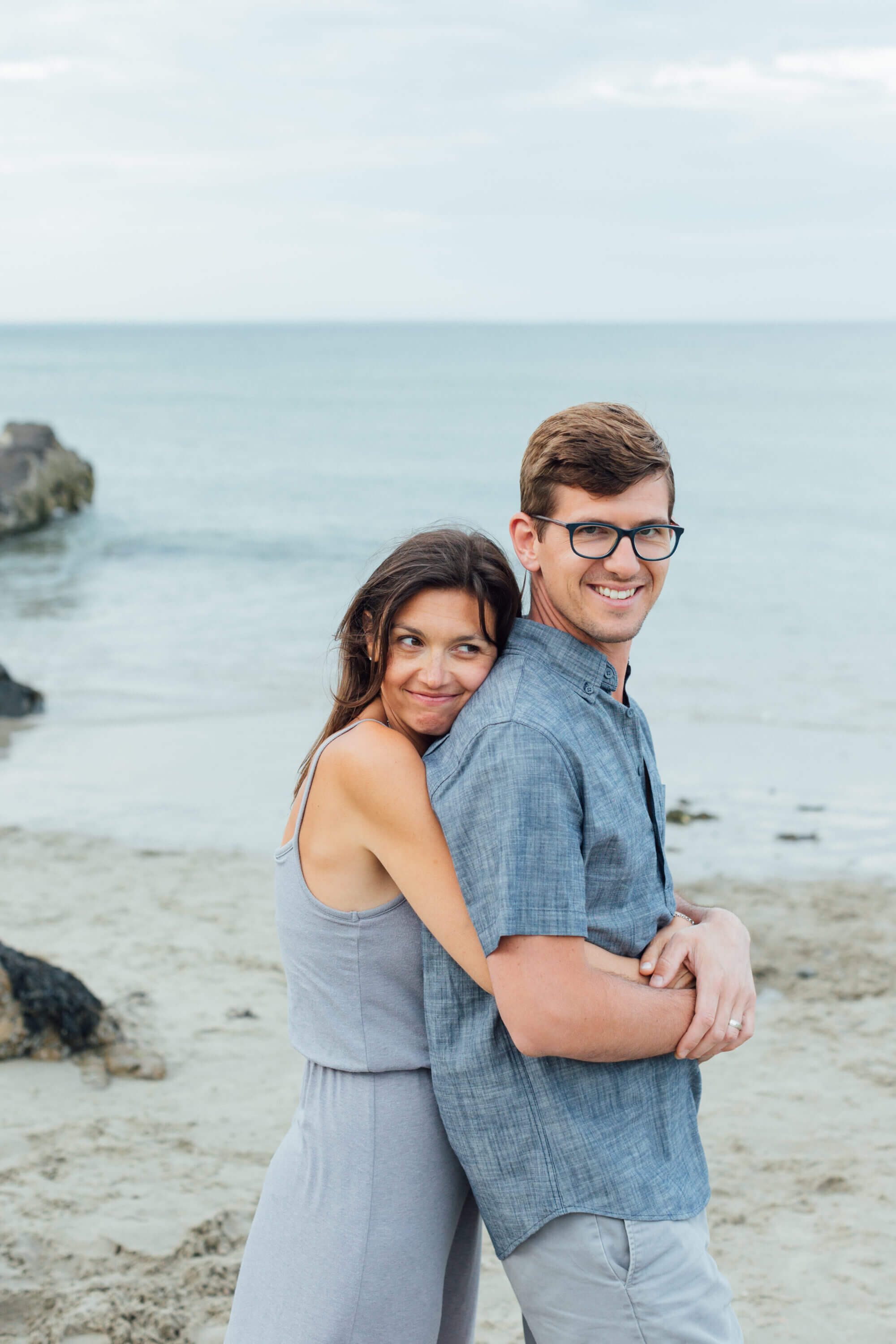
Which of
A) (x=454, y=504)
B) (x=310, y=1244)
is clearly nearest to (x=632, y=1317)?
(x=310, y=1244)

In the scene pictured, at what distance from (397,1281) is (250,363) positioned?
12255cm

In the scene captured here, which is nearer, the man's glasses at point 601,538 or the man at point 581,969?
the man at point 581,969

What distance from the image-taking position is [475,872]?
2.09 m

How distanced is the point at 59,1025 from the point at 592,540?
3.80m

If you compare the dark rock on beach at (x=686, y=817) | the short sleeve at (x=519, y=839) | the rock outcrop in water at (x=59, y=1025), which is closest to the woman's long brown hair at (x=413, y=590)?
the short sleeve at (x=519, y=839)

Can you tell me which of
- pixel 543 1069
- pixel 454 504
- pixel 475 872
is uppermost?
pixel 475 872

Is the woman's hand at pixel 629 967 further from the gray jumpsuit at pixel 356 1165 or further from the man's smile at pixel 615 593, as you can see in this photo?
the man's smile at pixel 615 593

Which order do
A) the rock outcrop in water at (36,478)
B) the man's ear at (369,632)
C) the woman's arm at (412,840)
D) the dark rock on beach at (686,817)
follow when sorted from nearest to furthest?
1. the woman's arm at (412,840)
2. the man's ear at (369,632)
3. the dark rock on beach at (686,817)
4. the rock outcrop in water at (36,478)

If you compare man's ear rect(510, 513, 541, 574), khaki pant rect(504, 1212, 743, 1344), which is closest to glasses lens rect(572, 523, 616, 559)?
man's ear rect(510, 513, 541, 574)

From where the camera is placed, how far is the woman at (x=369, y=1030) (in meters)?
2.23

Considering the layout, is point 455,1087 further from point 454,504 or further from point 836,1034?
point 454,504

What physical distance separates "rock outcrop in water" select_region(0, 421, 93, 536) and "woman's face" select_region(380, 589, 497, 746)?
25.1 meters

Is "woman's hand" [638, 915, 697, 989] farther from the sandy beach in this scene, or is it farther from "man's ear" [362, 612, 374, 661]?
the sandy beach

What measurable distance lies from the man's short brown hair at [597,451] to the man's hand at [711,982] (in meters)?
0.83
